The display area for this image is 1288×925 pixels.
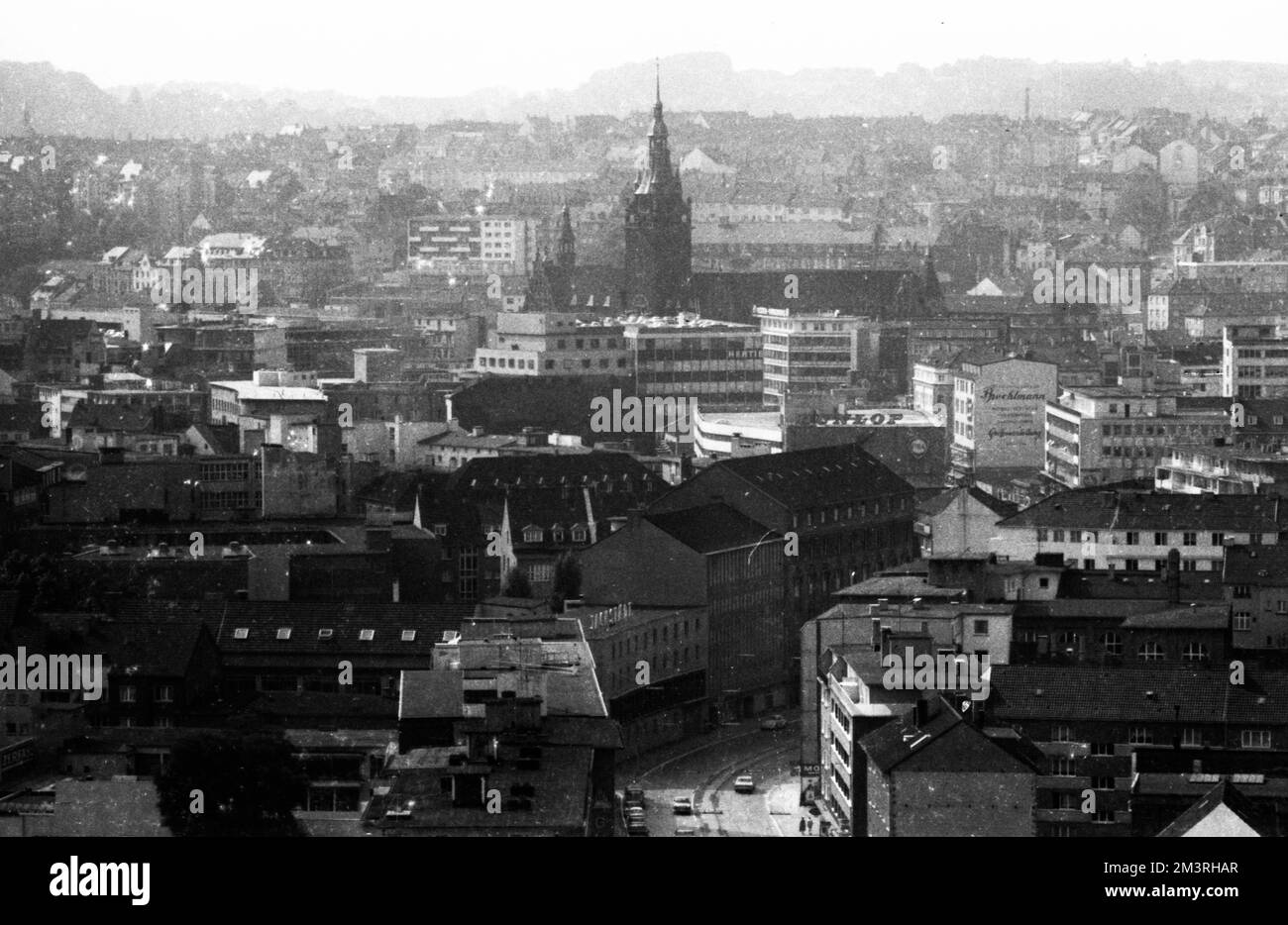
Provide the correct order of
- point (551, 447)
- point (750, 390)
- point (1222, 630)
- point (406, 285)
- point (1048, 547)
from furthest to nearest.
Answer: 1. point (406, 285)
2. point (750, 390)
3. point (551, 447)
4. point (1048, 547)
5. point (1222, 630)

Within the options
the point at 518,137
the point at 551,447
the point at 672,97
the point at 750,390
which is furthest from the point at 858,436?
the point at 518,137

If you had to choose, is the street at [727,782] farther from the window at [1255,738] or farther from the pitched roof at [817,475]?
the pitched roof at [817,475]

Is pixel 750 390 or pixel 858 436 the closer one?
pixel 858 436

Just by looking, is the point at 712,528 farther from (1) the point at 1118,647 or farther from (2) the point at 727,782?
(1) the point at 1118,647

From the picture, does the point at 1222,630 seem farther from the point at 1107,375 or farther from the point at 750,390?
the point at 750,390

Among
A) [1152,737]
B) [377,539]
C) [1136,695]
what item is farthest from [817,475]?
[1152,737]

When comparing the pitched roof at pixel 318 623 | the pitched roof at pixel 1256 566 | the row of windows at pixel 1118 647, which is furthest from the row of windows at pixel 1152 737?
the pitched roof at pixel 318 623
